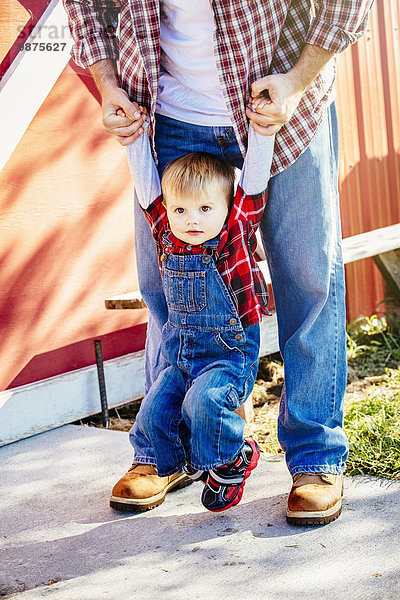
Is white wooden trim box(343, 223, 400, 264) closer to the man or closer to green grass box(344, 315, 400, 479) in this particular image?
green grass box(344, 315, 400, 479)

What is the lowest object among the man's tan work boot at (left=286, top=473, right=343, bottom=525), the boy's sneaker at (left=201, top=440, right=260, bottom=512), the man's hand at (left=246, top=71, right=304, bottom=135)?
the man's tan work boot at (left=286, top=473, right=343, bottom=525)

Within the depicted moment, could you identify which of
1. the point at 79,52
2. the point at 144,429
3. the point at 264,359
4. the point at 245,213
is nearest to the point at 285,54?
the point at 245,213

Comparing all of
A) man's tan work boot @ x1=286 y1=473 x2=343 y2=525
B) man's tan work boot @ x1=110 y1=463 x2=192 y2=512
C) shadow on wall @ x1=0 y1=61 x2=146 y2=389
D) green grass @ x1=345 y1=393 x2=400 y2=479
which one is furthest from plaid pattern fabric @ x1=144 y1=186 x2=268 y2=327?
shadow on wall @ x1=0 y1=61 x2=146 y2=389

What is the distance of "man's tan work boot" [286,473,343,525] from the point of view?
2252 millimetres

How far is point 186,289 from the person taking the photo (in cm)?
221

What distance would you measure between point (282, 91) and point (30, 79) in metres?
1.62

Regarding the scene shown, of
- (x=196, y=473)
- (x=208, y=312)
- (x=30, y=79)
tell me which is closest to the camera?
(x=208, y=312)

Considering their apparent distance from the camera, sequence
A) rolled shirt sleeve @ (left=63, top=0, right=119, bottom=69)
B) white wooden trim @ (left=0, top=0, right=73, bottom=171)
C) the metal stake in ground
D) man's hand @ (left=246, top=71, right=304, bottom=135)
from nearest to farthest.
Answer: man's hand @ (left=246, top=71, right=304, bottom=135)
rolled shirt sleeve @ (left=63, top=0, right=119, bottom=69)
white wooden trim @ (left=0, top=0, right=73, bottom=171)
the metal stake in ground

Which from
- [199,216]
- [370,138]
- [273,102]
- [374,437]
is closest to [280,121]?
[273,102]

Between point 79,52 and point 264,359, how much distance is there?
8.13 ft

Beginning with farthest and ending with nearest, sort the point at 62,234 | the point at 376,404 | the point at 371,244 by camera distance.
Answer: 1. the point at 371,244
2. the point at 62,234
3. the point at 376,404

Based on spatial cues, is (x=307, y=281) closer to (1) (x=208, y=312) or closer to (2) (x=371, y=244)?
(1) (x=208, y=312)

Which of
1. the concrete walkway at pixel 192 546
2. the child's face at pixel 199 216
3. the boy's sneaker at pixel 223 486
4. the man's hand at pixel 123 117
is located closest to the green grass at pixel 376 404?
the concrete walkway at pixel 192 546

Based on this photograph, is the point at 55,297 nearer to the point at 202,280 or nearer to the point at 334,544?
the point at 202,280
